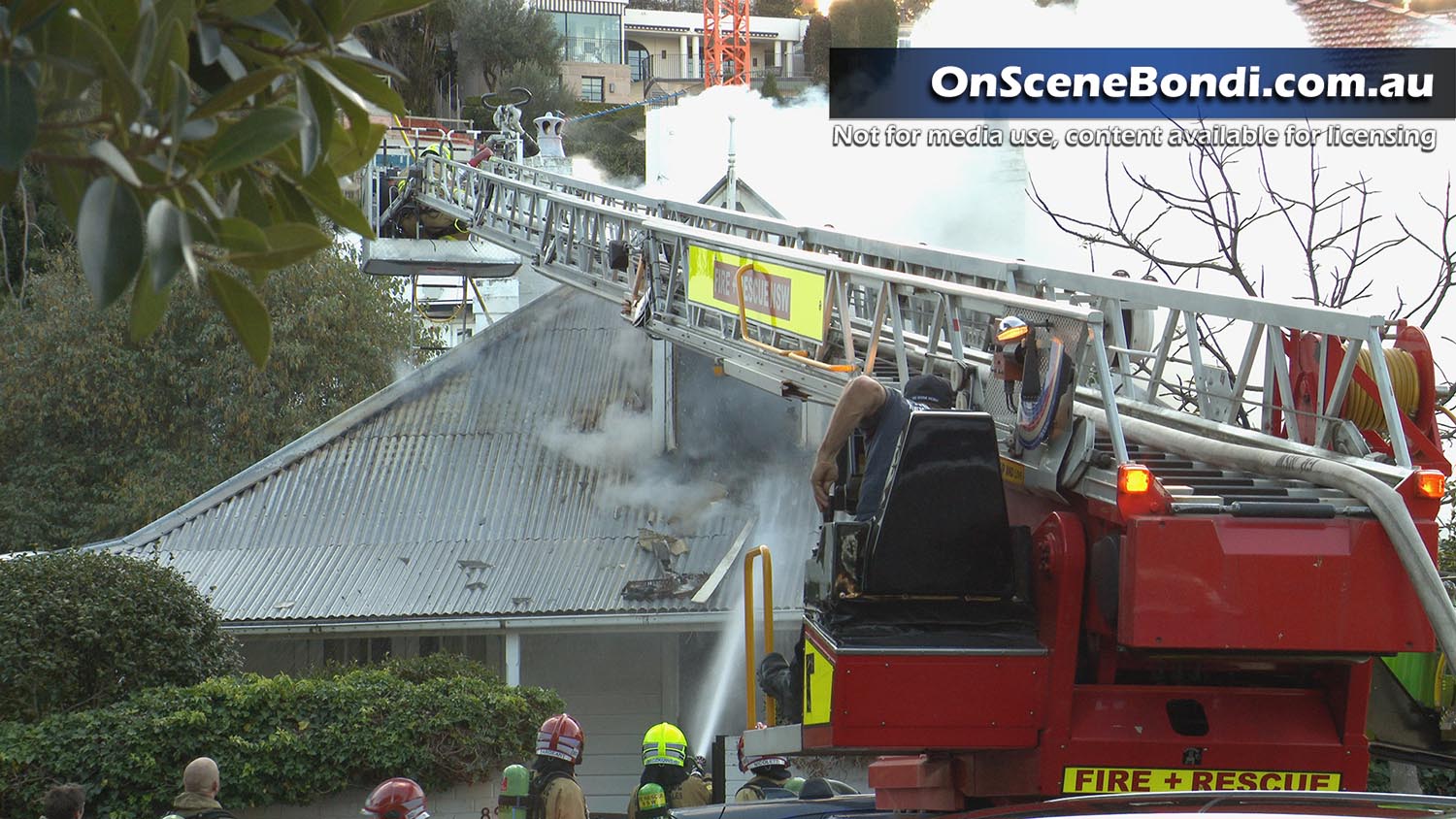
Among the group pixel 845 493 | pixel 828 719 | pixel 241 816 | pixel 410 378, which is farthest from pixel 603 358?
pixel 828 719

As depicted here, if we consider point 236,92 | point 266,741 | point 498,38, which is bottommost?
point 266,741

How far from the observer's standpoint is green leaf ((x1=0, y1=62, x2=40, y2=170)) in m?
1.98

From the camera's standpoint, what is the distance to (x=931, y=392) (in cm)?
619

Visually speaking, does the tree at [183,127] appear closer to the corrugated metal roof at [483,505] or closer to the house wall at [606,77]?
the corrugated metal roof at [483,505]

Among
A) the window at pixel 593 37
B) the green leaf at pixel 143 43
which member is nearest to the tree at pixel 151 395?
the green leaf at pixel 143 43

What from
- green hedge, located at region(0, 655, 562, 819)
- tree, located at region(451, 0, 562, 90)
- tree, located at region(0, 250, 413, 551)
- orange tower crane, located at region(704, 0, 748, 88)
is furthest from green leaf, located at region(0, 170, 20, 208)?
tree, located at region(451, 0, 562, 90)

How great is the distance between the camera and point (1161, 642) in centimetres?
442

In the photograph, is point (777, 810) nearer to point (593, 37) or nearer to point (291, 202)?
point (291, 202)

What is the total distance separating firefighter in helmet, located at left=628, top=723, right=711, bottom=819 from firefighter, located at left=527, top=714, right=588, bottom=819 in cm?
107

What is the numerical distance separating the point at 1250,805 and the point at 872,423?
115 inches

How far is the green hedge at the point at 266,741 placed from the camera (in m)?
10.0

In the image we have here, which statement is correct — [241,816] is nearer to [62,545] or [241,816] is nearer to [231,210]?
[231,210]

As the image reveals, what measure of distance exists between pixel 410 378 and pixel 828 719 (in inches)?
484

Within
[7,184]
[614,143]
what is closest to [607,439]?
[7,184]
